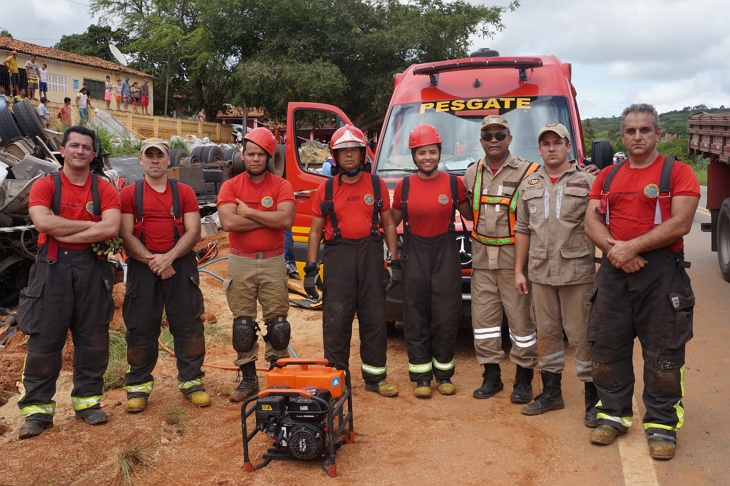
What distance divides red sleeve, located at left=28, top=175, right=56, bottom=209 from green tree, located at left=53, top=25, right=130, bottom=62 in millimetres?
48882

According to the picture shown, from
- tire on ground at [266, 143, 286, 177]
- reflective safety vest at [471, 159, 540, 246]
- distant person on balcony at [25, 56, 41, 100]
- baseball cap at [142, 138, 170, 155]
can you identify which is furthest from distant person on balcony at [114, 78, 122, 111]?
reflective safety vest at [471, 159, 540, 246]

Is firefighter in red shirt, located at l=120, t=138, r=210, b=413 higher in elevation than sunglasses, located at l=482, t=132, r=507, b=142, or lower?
lower

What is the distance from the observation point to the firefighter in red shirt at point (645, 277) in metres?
Result: 4.30

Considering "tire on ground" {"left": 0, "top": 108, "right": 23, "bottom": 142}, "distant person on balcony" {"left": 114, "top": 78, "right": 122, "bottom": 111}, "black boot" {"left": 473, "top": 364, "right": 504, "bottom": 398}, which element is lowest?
"black boot" {"left": 473, "top": 364, "right": 504, "bottom": 398}

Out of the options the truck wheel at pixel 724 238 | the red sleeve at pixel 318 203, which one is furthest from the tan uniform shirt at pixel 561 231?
the truck wheel at pixel 724 238

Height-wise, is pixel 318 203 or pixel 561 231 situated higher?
pixel 318 203

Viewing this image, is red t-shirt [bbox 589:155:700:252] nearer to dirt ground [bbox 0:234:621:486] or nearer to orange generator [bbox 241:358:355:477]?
dirt ground [bbox 0:234:621:486]

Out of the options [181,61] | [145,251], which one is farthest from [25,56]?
[145,251]

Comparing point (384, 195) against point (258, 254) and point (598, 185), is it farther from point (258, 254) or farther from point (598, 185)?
point (598, 185)

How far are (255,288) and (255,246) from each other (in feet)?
1.14

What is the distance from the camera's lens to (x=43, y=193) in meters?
4.99

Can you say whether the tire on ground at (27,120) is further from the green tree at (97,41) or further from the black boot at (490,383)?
the green tree at (97,41)

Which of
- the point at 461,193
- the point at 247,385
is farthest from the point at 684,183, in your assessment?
the point at 247,385

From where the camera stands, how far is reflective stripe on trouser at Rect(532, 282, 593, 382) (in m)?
4.96
